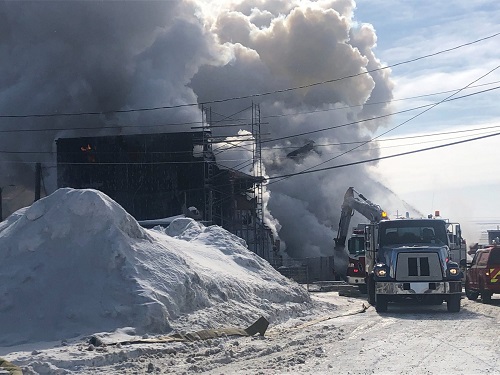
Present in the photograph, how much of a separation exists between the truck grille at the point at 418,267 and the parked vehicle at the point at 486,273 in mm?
4708

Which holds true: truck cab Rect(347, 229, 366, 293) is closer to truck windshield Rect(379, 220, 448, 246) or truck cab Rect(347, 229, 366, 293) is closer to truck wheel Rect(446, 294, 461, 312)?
truck windshield Rect(379, 220, 448, 246)

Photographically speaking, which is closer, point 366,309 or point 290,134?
point 366,309

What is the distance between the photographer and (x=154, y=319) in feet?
48.2

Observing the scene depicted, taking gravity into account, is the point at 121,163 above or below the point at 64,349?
above

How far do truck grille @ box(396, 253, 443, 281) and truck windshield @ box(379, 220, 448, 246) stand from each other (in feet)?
5.27

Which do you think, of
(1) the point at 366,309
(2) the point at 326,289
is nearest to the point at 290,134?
(2) the point at 326,289

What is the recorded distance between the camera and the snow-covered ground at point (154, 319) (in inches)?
455

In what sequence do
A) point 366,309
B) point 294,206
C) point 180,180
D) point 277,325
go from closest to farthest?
point 277,325, point 366,309, point 180,180, point 294,206

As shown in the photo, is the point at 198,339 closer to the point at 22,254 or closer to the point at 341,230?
the point at 22,254

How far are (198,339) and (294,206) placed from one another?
50998mm

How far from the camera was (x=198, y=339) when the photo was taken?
46.7ft

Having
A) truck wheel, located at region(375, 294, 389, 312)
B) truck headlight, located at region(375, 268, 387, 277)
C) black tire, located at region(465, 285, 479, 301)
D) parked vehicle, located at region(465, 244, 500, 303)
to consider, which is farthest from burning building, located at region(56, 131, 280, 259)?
truck headlight, located at region(375, 268, 387, 277)

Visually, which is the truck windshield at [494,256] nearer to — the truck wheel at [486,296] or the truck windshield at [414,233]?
the truck wheel at [486,296]

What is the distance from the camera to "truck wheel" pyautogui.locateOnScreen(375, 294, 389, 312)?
2141cm
